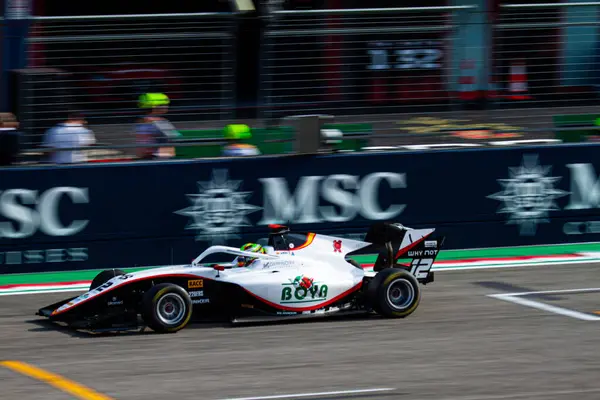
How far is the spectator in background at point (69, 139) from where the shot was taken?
1273cm

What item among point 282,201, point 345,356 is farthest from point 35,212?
point 345,356

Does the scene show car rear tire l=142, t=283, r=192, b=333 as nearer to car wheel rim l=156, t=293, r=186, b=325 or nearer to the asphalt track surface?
car wheel rim l=156, t=293, r=186, b=325

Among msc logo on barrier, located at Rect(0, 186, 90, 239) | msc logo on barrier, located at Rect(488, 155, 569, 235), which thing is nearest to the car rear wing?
msc logo on barrier, located at Rect(488, 155, 569, 235)

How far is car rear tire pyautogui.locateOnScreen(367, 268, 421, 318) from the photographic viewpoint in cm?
1027

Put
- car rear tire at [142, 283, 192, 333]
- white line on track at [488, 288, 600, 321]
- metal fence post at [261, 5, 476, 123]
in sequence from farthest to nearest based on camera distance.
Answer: metal fence post at [261, 5, 476, 123], white line on track at [488, 288, 600, 321], car rear tire at [142, 283, 192, 333]

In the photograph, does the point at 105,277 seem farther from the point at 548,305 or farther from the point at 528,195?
the point at 528,195

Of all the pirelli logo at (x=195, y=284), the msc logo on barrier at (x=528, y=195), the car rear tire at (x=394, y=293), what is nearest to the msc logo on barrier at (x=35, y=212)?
the pirelli logo at (x=195, y=284)

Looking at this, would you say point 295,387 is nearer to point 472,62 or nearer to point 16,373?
point 16,373

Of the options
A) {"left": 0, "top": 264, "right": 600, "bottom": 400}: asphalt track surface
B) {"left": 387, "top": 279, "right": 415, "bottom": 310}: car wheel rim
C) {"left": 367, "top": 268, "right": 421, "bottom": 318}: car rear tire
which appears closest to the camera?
{"left": 0, "top": 264, "right": 600, "bottom": 400}: asphalt track surface

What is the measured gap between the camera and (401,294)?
10469 millimetres

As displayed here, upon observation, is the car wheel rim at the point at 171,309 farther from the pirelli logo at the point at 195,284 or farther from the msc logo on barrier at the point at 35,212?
the msc logo on barrier at the point at 35,212

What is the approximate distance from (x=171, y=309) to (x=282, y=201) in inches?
151

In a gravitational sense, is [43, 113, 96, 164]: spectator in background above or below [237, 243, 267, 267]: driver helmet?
above

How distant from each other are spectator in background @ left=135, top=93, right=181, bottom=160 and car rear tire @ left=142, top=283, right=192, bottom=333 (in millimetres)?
3554
